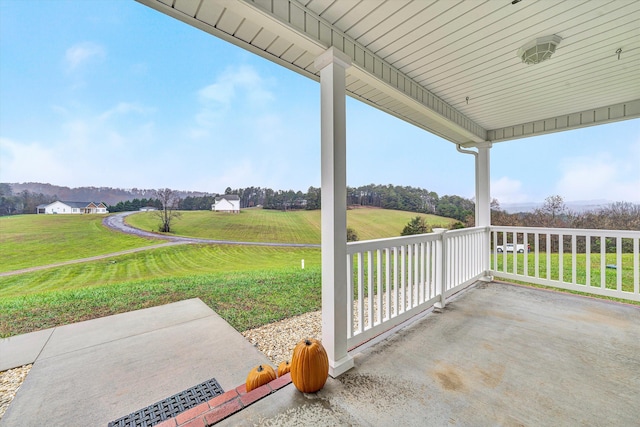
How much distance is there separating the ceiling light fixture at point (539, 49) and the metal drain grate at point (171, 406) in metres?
3.65

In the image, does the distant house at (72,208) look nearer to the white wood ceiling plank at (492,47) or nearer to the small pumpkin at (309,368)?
the small pumpkin at (309,368)

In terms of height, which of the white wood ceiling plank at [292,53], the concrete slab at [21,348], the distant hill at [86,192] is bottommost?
the concrete slab at [21,348]

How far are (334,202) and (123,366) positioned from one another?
2277mm

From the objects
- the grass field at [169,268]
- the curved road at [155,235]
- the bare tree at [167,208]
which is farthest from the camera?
the bare tree at [167,208]

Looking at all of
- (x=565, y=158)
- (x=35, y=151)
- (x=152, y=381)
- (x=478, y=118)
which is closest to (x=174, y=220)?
(x=35, y=151)

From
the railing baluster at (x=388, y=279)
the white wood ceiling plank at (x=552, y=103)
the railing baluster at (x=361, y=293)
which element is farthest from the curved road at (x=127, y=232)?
the white wood ceiling plank at (x=552, y=103)

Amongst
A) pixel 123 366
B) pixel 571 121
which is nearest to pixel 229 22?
pixel 123 366

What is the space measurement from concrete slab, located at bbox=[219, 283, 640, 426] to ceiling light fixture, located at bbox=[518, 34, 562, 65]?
2509mm

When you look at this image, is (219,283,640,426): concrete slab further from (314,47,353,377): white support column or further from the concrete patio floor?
(314,47,353,377): white support column

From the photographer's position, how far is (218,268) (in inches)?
173

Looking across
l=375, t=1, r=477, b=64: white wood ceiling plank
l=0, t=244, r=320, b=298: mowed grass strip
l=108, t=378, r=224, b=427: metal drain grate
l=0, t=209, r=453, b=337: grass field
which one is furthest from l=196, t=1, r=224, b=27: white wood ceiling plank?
l=0, t=244, r=320, b=298: mowed grass strip

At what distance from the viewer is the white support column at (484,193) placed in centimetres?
406

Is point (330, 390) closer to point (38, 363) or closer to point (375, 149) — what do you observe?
point (38, 363)

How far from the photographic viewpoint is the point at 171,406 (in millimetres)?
1579
